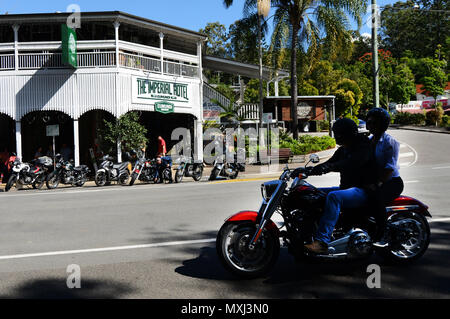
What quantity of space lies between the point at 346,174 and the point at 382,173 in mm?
383

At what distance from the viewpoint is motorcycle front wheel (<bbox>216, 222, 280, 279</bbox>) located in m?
4.62

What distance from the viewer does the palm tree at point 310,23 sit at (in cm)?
2564

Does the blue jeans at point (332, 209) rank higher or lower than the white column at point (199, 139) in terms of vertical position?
lower

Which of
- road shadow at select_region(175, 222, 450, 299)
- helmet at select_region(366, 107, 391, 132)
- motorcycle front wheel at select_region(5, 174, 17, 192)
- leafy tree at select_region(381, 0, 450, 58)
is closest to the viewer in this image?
road shadow at select_region(175, 222, 450, 299)

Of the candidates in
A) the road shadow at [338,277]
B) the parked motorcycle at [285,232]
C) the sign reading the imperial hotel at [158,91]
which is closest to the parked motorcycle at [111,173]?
the sign reading the imperial hotel at [158,91]

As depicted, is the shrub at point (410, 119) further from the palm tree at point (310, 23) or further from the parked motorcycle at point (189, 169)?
the parked motorcycle at point (189, 169)

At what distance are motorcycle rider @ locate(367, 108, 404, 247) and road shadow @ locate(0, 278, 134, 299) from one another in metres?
2.71

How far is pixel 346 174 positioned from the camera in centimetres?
504

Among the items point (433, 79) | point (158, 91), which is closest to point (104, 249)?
point (158, 91)

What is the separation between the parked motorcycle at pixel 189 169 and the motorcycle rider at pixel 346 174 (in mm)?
12644

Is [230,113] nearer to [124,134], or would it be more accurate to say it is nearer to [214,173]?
[124,134]

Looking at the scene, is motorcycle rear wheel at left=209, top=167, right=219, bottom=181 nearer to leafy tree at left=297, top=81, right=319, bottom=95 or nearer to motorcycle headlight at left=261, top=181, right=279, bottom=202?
motorcycle headlight at left=261, top=181, right=279, bottom=202

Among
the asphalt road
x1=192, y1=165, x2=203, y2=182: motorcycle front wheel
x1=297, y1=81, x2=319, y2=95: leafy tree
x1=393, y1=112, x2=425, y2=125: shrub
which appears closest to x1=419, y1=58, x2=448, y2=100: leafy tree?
x1=393, y1=112, x2=425, y2=125: shrub
